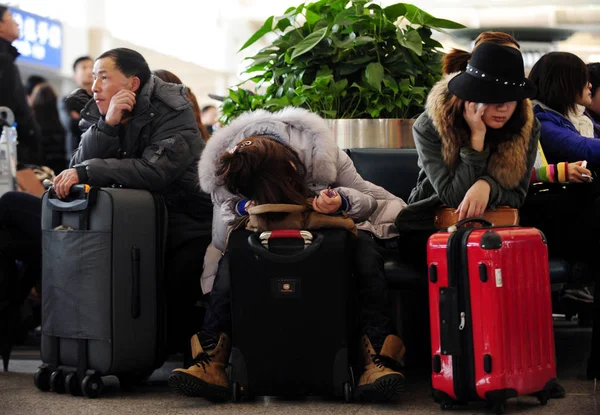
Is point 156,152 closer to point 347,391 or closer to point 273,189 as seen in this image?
point 273,189

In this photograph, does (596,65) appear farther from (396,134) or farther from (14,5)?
(14,5)

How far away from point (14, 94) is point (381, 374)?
3.16 metres

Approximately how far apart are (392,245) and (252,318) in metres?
0.77

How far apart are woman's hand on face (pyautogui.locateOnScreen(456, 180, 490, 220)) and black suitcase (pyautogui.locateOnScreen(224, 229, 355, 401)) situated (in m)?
0.38

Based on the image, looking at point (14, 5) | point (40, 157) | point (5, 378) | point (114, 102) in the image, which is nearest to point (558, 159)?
point (114, 102)

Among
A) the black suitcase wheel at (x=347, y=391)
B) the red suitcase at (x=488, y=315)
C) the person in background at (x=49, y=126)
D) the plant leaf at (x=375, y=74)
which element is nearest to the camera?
the red suitcase at (x=488, y=315)

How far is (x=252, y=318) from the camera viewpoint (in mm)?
2729

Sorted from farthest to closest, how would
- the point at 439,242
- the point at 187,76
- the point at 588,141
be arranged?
the point at 187,76
the point at 588,141
the point at 439,242

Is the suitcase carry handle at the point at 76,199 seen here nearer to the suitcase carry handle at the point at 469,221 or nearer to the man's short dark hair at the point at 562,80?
the suitcase carry handle at the point at 469,221

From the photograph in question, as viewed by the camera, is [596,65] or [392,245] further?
[596,65]

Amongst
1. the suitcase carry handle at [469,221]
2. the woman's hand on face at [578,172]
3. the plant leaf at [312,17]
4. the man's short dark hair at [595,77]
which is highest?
the plant leaf at [312,17]

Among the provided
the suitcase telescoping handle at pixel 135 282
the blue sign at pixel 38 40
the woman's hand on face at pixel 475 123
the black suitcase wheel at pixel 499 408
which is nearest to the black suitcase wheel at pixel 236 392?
the suitcase telescoping handle at pixel 135 282

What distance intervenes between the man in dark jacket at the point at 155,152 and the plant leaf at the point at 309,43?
2.05 ft

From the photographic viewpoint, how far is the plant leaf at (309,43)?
384 centimetres
